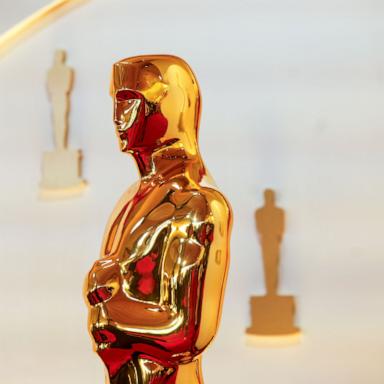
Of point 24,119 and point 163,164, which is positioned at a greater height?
point 24,119

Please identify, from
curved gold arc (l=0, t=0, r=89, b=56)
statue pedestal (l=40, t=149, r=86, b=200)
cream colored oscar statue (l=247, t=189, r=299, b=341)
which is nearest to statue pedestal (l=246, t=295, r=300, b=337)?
cream colored oscar statue (l=247, t=189, r=299, b=341)

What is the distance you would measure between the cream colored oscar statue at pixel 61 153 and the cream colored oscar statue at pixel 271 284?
18.4 inches

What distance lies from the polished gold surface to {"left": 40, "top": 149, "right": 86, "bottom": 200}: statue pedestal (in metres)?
1.14

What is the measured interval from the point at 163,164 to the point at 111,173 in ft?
3.63

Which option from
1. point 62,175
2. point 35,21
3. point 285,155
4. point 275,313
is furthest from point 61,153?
point 275,313

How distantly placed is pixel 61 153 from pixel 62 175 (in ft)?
0.18

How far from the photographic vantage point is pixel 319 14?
225cm

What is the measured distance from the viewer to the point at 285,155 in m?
2.25

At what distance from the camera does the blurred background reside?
224cm

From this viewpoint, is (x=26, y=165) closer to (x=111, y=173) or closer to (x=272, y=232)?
(x=111, y=173)

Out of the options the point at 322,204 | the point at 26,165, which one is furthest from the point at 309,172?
the point at 26,165

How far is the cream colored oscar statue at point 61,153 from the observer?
2330mm

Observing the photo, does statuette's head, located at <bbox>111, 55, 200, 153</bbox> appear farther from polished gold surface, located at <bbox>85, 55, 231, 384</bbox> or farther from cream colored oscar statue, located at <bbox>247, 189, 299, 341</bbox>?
cream colored oscar statue, located at <bbox>247, 189, 299, 341</bbox>

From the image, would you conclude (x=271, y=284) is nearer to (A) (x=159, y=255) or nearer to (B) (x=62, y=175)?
(B) (x=62, y=175)
